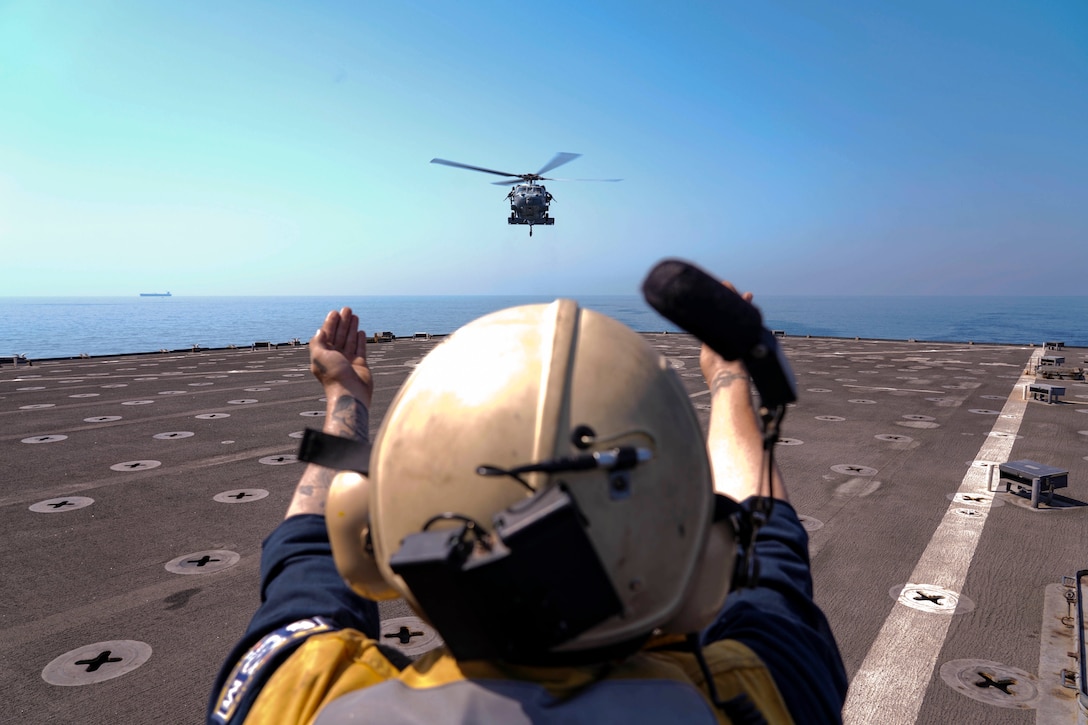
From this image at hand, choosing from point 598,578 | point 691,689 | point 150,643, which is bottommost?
point 150,643

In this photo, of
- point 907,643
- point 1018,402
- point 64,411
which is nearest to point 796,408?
point 1018,402

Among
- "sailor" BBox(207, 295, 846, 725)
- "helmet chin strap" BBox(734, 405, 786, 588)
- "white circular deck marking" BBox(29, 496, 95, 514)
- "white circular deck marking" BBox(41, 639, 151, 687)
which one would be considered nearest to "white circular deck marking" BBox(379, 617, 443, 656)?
"white circular deck marking" BBox(41, 639, 151, 687)

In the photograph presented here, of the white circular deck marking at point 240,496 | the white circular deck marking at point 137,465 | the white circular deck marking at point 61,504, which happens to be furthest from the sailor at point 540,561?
the white circular deck marking at point 137,465

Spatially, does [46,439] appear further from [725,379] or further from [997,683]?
[997,683]

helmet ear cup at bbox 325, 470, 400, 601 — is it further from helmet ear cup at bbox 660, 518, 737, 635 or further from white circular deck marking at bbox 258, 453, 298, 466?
white circular deck marking at bbox 258, 453, 298, 466

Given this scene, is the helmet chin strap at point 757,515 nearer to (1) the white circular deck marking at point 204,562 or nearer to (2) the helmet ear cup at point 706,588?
(2) the helmet ear cup at point 706,588

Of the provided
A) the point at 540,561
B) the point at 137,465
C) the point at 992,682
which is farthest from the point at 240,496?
the point at 540,561

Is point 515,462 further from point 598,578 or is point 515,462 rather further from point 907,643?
point 907,643
